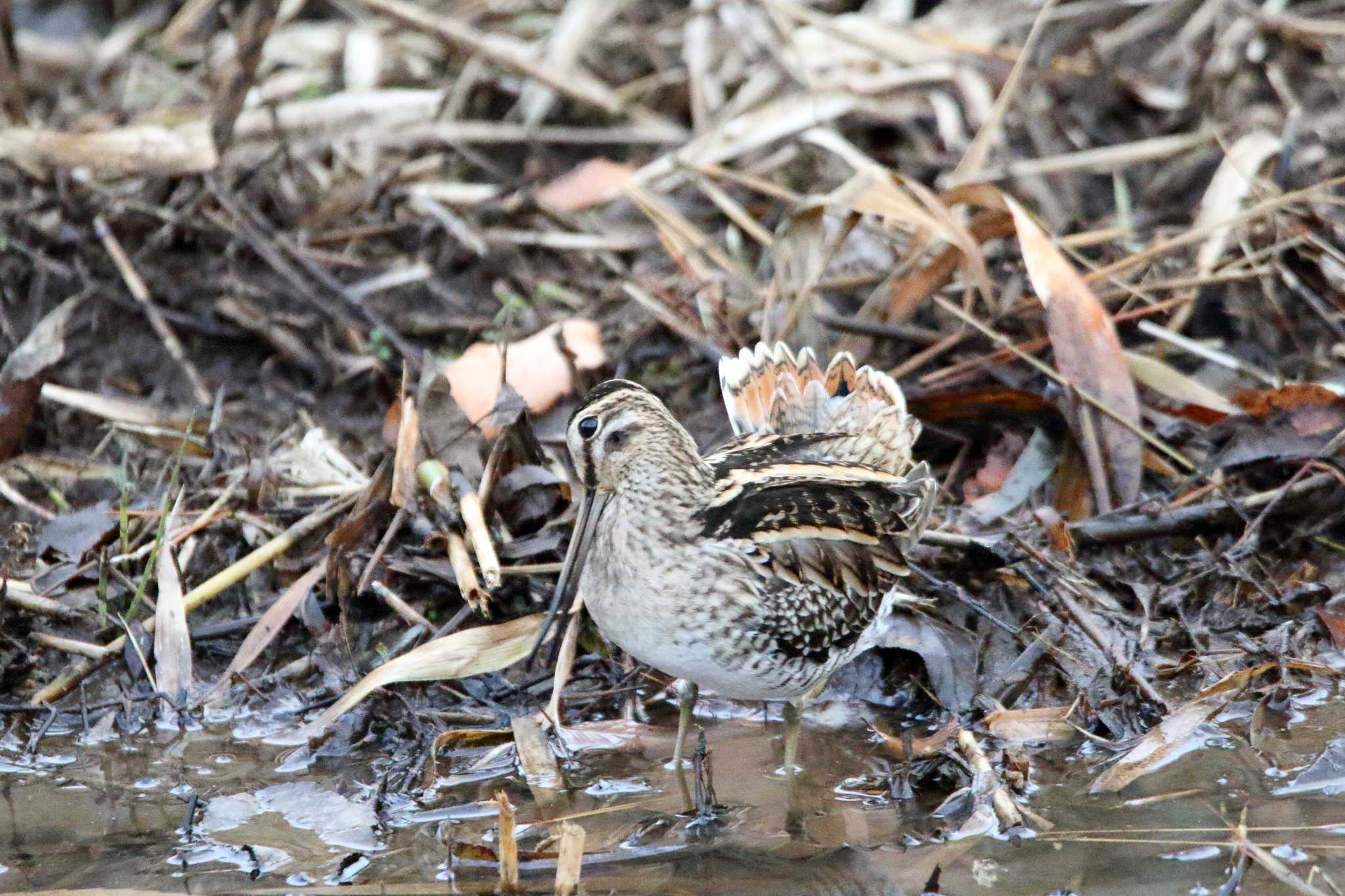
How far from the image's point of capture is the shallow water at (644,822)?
3.64m

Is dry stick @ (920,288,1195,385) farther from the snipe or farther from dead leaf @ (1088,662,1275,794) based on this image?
dead leaf @ (1088,662,1275,794)

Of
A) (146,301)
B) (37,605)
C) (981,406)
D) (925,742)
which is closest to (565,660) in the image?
(925,742)

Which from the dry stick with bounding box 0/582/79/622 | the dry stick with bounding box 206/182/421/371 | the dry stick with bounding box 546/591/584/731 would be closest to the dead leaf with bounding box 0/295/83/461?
the dry stick with bounding box 0/582/79/622

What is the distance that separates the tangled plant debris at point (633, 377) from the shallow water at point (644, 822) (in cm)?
2

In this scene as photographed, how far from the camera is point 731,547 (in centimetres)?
403

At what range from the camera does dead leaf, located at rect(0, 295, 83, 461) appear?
17.4 ft

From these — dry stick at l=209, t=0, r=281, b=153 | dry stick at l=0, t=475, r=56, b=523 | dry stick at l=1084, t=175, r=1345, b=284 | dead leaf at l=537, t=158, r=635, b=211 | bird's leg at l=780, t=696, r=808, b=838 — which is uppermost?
dry stick at l=209, t=0, r=281, b=153

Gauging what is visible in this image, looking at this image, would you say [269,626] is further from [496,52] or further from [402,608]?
[496,52]

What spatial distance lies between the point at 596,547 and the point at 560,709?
619mm

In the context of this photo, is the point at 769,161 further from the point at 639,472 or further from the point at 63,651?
the point at 63,651

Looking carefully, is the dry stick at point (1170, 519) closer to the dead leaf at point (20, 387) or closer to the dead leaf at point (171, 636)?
the dead leaf at point (171, 636)

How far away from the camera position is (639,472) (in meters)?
4.11

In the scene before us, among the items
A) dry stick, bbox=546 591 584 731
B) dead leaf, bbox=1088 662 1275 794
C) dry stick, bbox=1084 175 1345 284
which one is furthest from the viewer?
dry stick, bbox=1084 175 1345 284

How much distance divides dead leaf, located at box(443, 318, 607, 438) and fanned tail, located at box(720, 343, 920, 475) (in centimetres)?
79
